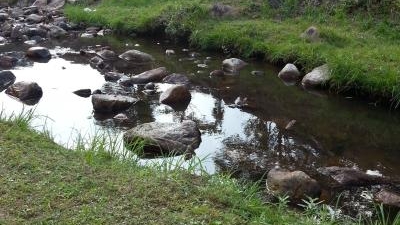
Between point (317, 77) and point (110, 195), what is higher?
point (110, 195)

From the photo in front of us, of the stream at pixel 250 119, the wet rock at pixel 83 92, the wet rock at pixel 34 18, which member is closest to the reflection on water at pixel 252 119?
the stream at pixel 250 119

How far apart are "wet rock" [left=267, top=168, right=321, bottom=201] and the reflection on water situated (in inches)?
21.0

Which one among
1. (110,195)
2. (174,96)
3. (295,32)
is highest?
(110,195)

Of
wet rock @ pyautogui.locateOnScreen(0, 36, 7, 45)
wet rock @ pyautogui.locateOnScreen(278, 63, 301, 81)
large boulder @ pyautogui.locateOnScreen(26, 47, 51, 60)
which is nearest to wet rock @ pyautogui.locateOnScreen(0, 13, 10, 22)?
wet rock @ pyautogui.locateOnScreen(0, 36, 7, 45)

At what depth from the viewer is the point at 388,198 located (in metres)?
5.91

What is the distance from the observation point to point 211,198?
4.59m

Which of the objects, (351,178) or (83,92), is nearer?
(351,178)

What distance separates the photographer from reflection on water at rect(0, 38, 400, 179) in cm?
720

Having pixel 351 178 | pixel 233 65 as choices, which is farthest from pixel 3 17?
pixel 351 178

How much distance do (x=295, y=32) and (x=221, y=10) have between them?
2.81m

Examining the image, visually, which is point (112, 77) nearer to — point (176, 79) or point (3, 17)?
point (176, 79)

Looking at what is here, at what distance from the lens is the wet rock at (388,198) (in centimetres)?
583

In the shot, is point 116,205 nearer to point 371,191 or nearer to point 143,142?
point 143,142

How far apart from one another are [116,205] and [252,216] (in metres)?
1.09
